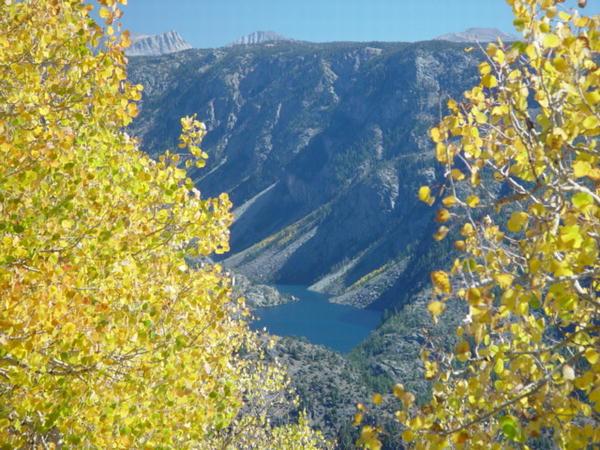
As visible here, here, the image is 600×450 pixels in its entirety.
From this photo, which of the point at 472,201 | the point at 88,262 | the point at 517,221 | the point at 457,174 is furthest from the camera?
the point at 88,262

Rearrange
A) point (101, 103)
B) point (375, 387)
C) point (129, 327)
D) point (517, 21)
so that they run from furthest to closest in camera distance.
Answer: point (375, 387)
point (101, 103)
point (129, 327)
point (517, 21)

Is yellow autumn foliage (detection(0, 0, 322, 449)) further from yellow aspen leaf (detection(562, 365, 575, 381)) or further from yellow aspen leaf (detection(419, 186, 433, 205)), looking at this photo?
yellow aspen leaf (detection(562, 365, 575, 381))

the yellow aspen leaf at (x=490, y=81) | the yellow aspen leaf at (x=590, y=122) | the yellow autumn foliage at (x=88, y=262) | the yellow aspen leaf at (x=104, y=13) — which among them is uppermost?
the yellow aspen leaf at (x=104, y=13)

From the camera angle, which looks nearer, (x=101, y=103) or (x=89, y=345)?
(x=89, y=345)

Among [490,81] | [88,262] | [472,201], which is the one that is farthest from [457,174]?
[88,262]

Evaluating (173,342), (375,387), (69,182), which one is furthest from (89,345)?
(375,387)

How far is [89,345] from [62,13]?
19.1 ft

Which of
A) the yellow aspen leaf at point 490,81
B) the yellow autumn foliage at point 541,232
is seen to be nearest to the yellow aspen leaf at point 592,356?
the yellow autumn foliage at point 541,232

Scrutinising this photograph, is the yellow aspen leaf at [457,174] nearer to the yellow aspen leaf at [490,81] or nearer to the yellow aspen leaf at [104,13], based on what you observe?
the yellow aspen leaf at [490,81]

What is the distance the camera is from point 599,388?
Answer: 441 centimetres

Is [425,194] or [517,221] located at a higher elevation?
[425,194]

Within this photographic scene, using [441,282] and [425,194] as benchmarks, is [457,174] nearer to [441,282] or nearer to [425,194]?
[425,194]

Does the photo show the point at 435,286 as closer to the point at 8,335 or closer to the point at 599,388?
the point at 599,388

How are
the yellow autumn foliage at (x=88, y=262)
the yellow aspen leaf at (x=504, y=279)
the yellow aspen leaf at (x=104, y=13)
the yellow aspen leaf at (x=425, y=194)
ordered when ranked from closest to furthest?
the yellow aspen leaf at (x=504, y=279), the yellow aspen leaf at (x=425, y=194), the yellow autumn foliage at (x=88, y=262), the yellow aspen leaf at (x=104, y=13)
